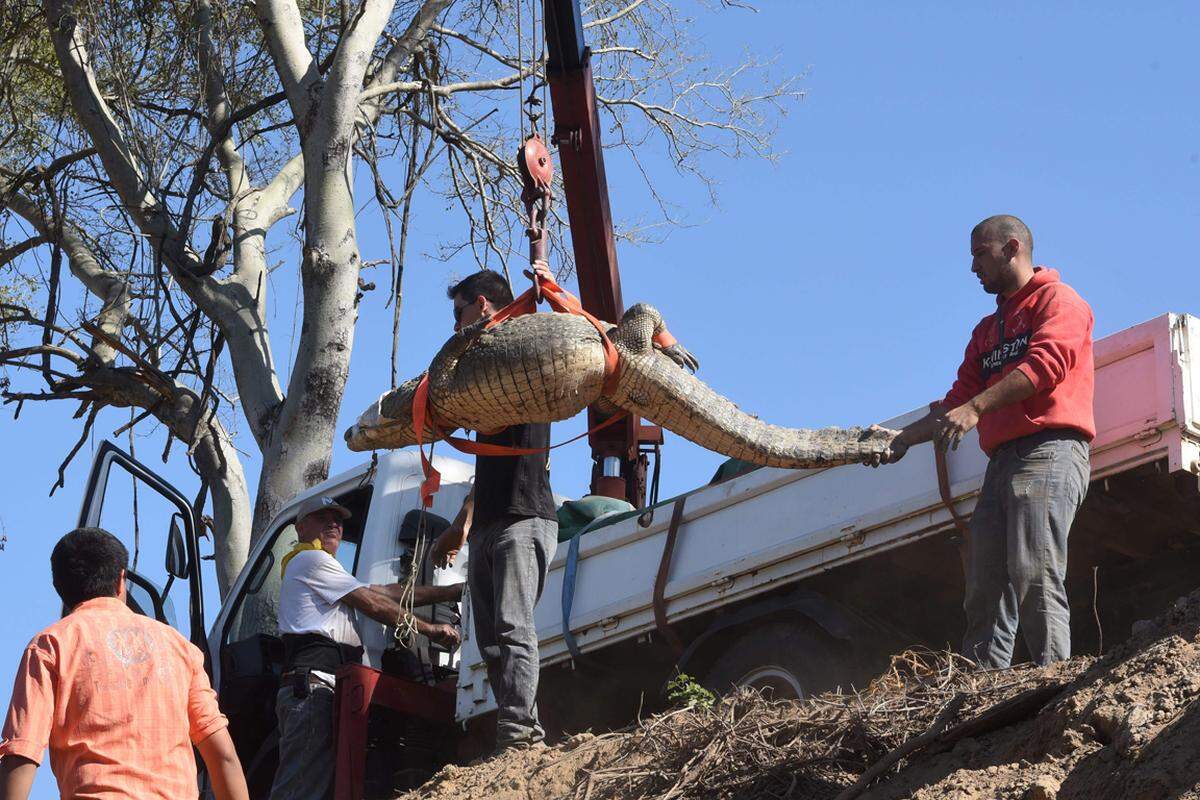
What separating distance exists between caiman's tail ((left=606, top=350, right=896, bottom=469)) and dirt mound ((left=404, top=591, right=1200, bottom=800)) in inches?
31.4

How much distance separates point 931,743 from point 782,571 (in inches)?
77.0

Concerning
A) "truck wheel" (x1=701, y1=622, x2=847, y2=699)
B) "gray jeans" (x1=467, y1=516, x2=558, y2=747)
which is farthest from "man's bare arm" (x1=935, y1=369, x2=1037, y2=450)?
"gray jeans" (x1=467, y1=516, x2=558, y2=747)

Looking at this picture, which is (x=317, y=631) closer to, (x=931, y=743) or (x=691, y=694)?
(x=691, y=694)

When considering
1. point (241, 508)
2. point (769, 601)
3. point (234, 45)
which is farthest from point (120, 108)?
point (769, 601)

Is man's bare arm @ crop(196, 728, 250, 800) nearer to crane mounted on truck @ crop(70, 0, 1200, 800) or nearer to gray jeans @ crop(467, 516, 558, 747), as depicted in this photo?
gray jeans @ crop(467, 516, 558, 747)

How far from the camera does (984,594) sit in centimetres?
635

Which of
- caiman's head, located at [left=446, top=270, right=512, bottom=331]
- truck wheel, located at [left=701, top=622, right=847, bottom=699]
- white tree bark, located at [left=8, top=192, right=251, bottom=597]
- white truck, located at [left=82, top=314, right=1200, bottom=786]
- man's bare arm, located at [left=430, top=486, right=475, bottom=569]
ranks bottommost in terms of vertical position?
truck wheel, located at [left=701, top=622, right=847, bottom=699]

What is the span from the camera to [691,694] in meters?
6.72

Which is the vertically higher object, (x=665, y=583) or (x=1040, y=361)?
(x=1040, y=361)

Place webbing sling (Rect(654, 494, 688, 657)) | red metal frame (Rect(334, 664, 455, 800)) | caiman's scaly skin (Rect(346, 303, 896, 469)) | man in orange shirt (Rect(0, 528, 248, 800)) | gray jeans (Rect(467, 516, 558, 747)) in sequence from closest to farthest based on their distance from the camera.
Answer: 1. man in orange shirt (Rect(0, 528, 248, 800))
2. caiman's scaly skin (Rect(346, 303, 896, 469))
3. gray jeans (Rect(467, 516, 558, 747))
4. red metal frame (Rect(334, 664, 455, 800))
5. webbing sling (Rect(654, 494, 688, 657))

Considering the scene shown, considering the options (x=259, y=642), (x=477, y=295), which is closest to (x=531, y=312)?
(x=477, y=295)

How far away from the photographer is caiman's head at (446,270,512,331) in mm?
7109

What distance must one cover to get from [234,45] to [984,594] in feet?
28.4

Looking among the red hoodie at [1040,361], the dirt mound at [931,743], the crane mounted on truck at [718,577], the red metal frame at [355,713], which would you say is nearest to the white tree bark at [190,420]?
the crane mounted on truck at [718,577]
